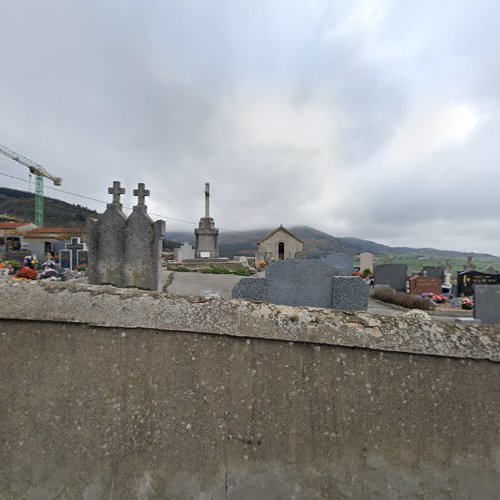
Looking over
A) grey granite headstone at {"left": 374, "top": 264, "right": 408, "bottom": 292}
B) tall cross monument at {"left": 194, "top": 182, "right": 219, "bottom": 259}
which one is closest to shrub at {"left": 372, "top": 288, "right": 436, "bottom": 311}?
grey granite headstone at {"left": 374, "top": 264, "right": 408, "bottom": 292}

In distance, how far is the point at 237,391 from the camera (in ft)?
4.51

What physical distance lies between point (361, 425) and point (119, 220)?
6304 mm

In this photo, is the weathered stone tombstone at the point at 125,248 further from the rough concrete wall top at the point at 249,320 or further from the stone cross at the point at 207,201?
the stone cross at the point at 207,201

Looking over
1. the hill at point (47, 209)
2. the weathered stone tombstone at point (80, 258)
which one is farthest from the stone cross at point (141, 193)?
the hill at point (47, 209)

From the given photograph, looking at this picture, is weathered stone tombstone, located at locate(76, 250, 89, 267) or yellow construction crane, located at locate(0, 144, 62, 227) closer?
weathered stone tombstone, located at locate(76, 250, 89, 267)

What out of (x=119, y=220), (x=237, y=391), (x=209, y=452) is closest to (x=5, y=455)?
(x=209, y=452)

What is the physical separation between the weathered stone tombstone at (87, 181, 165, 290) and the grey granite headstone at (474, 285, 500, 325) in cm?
772

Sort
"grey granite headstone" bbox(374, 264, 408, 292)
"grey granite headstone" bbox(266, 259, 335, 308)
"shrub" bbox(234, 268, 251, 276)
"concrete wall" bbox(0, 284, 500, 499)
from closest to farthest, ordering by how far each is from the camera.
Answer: "concrete wall" bbox(0, 284, 500, 499), "grey granite headstone" bbox(266, 259, 335, 308), "grey granite headstone" bbox(374, 264, 408, 292), "shrub" bbox(234, 268, 251, 276)

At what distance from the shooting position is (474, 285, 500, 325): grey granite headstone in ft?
20.6

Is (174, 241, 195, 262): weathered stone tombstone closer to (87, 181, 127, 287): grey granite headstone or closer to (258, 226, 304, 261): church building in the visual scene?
(87, 181, 127, 287): grey granite headstone

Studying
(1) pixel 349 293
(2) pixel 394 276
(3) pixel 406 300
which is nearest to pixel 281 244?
(2) pixel 394 276

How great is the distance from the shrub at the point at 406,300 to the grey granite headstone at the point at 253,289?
23.8 ft

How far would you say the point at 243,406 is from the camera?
137 cm

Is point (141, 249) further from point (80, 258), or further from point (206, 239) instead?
point (80, 258)
